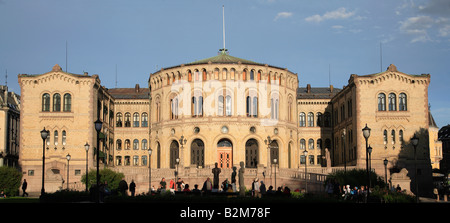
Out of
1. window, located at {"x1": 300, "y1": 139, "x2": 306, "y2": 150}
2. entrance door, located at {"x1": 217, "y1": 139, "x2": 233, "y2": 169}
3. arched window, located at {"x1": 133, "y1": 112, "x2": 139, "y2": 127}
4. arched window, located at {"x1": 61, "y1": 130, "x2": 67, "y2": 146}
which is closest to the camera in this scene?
arched window, located at {"x1": 61, "y1": 130, "x2": 67, "y2": 146}

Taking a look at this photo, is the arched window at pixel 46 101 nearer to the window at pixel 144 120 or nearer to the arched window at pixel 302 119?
the window at pixel 144 120

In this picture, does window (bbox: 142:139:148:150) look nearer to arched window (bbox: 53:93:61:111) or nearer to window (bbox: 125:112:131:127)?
window (bbox: 125:112:131:127)

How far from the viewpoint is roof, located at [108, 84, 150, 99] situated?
270ft

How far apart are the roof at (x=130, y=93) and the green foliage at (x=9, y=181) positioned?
2750cm

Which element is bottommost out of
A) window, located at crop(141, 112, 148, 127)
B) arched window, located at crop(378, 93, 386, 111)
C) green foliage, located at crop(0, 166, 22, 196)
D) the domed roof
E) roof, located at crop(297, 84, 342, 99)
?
green foliage, located at crop(0, 166, 22, 196)

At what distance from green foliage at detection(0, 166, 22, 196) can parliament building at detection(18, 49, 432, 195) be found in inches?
319

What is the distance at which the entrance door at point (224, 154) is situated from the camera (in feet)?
235

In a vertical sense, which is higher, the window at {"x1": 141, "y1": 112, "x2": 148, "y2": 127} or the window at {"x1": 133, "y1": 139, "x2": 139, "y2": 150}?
the window at {"x1": 141, "y1": 112, "x2": 148, "y2": 127}

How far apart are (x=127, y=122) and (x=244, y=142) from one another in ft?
60.7

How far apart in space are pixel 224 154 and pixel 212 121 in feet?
13.9

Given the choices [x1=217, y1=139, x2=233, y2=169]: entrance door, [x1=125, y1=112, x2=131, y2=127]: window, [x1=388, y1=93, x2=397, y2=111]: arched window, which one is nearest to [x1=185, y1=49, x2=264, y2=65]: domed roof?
[x1=217, y1=139, x2=233, y2=169]: entrance door

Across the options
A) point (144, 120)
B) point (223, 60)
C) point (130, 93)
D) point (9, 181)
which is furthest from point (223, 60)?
point (9, 181)
